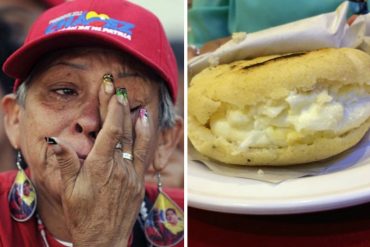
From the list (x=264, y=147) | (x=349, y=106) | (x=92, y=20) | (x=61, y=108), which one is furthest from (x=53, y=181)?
(x=349, y=106)

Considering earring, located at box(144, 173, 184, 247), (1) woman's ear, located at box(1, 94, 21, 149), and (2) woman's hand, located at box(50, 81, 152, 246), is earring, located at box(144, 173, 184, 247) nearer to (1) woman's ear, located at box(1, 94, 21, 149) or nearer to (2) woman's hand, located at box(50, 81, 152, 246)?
(2) woman's hand, located at box(50, 81, 152, 246)

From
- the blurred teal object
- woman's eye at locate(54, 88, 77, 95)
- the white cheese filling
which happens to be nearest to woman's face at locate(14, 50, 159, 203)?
woman's eye at locate(54, 88, 77, 95)

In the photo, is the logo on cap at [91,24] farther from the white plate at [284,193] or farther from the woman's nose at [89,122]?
the white plate at [284,193]

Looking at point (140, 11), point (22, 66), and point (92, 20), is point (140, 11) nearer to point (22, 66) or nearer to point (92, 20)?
point (92, 20)

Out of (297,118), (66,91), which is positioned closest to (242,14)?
(297,118)

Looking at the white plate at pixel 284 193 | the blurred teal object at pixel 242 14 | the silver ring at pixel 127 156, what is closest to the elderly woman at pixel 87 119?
the silver ring at pixel 127 156

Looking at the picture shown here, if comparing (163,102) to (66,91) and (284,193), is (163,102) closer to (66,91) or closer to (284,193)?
(66,91)
